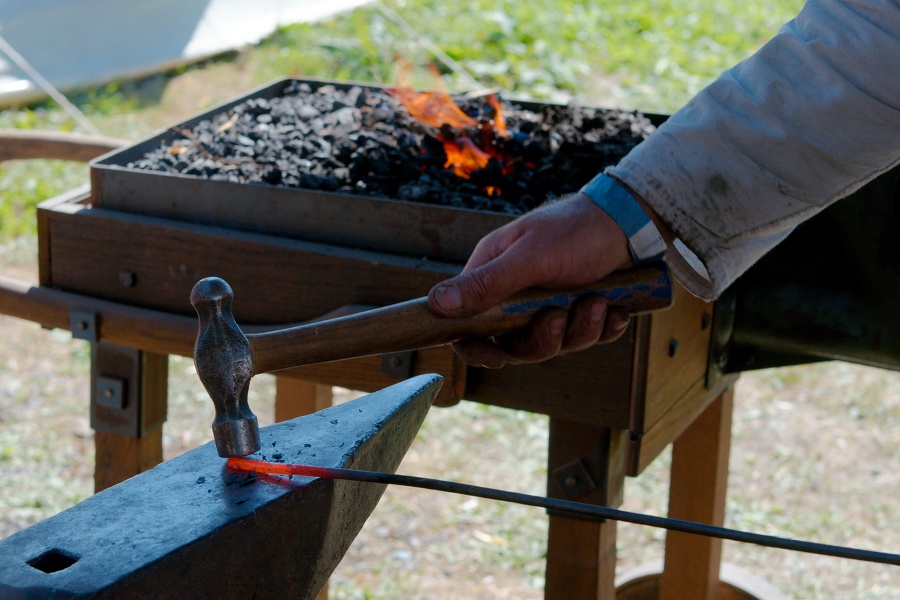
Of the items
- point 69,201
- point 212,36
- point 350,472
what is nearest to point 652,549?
point 69,201

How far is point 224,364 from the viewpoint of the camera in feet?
3.34

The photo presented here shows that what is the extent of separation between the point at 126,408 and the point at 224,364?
97cm

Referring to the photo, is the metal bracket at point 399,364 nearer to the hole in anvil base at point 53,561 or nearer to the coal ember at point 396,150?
the coal ember at point 396,150

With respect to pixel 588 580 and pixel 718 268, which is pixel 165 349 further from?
pixel 718 268

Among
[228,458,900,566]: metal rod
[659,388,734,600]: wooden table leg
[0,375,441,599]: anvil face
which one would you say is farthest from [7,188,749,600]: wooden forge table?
[228,458,900,566]: metal rod

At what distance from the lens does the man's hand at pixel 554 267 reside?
128 cm

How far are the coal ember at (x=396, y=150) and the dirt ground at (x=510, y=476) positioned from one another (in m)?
1.29

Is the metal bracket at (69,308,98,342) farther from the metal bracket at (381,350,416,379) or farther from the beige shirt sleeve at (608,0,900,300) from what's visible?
the beige shirt sleeve at (608,0,900,300)

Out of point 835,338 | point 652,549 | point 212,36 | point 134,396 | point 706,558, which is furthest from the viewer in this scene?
point 212,36

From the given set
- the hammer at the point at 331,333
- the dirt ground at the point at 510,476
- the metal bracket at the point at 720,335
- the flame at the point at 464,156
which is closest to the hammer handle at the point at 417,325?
the hammer at the point at 331,333

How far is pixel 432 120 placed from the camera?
7.11 ft

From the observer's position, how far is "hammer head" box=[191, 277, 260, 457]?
39.6 inches

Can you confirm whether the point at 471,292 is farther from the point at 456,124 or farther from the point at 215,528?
the point at 456,124

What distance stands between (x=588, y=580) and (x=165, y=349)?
2.69 feet
